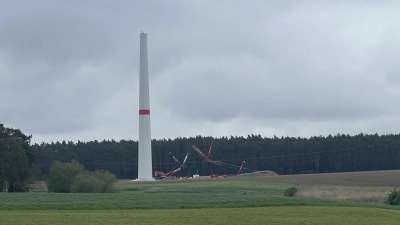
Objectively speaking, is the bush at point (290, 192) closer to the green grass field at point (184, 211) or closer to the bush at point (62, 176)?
the green grass field at point (184, 211)

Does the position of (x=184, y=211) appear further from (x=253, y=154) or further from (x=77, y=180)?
(x=253, y=154)

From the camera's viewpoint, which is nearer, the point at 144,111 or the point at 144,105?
the point at 144,105

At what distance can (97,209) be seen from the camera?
4125 centimetres

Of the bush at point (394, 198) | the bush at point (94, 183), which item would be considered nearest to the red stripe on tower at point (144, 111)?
the bush at point (94, 183)

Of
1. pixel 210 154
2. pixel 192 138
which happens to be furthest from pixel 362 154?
pixel 192 138

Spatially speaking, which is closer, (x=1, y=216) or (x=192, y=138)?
(x=1, y=216)

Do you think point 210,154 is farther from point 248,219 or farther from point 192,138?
point 248,219

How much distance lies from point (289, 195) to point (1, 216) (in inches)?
1167

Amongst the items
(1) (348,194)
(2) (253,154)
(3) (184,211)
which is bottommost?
(3) (184,211)

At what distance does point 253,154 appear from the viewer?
474 ft

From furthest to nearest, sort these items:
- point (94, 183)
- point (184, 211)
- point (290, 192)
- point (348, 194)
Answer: point (94, 183), point (290, 192), point (348, 194), point (184, 211)

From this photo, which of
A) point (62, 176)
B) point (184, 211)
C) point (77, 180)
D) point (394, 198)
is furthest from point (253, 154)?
point (184, 211)

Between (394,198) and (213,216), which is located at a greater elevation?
(394,198)

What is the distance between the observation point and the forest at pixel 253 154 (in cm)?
13525
